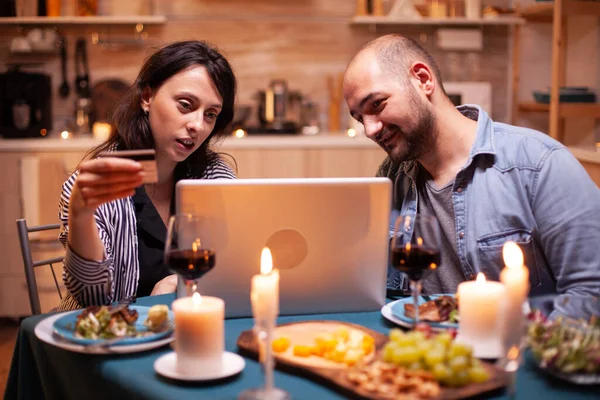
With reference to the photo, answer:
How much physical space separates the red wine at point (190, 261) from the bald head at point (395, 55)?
2.55 feet

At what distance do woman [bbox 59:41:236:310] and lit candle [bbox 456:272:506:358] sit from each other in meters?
0.78

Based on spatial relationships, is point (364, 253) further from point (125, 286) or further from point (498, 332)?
point (125, 286)

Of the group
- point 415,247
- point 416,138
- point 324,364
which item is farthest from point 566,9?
point 324,364

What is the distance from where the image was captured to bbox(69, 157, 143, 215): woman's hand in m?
1.30

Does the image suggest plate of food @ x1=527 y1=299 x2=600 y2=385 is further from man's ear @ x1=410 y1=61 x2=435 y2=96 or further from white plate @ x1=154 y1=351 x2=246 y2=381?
man's ear @ x1=410 y1=61 x2=435 y2=96

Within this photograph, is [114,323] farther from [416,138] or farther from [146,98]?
[146,98]

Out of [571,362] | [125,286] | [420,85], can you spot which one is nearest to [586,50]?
[420,85]

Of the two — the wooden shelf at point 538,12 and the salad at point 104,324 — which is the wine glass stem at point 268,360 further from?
the wooden shelf at point 538,12

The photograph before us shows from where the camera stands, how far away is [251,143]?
153 inches

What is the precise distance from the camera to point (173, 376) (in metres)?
1.05

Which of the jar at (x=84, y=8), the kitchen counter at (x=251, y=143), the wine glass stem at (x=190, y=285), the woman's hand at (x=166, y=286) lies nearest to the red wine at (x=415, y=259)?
the wine glass stem at (x=190, y=285)

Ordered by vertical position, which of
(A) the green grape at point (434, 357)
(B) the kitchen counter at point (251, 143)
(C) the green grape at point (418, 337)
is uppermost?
(B) the kitchen counter at point (251, 143)

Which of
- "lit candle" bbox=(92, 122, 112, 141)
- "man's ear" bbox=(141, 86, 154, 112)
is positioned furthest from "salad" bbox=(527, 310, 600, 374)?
"lit candle" bbox=(92, 122, 112, 141)

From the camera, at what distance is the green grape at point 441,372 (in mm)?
965
